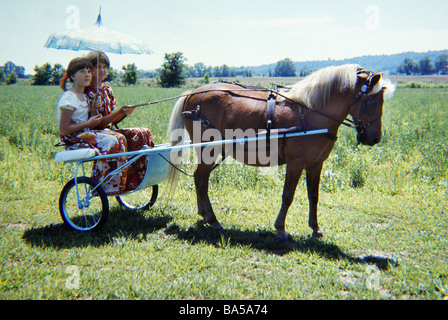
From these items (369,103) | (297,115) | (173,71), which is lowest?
(297,115)

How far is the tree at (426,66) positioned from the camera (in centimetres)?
12188

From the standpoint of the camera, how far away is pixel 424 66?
123 m

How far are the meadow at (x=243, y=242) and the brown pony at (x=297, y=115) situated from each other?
542 millimetres

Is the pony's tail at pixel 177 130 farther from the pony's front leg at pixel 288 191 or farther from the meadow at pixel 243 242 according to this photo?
the pony's front leg at pixel 288 191

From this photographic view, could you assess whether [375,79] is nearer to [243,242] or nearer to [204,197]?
[243,242]

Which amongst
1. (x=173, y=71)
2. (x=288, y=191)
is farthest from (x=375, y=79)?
(x=173, y=71)

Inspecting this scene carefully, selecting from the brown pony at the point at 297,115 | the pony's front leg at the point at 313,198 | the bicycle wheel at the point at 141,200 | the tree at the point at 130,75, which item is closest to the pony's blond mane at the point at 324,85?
the brown pony at the point at 297,115

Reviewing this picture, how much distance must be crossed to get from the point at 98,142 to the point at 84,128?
0.27 metres

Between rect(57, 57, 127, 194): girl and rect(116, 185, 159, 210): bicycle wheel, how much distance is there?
0.92 meters

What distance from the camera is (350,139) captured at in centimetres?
914

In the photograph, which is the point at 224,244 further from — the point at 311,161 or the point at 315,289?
the point at 311,161
